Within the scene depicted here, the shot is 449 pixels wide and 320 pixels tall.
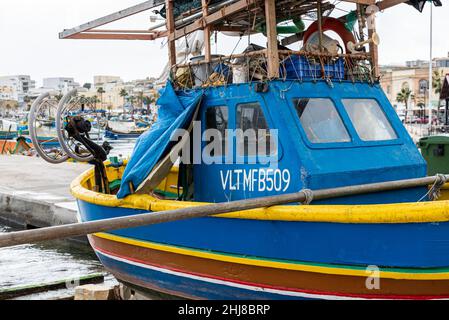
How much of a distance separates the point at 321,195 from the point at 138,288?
2.90 m

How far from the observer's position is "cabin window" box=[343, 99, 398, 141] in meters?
6.64

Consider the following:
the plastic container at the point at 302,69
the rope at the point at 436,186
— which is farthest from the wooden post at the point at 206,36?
the rope at the point at 436,186

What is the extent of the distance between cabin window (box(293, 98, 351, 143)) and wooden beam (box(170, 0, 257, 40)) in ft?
4.30

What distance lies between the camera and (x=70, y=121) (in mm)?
8258

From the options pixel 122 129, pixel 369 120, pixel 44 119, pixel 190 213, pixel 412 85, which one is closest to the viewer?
pixel 190 213

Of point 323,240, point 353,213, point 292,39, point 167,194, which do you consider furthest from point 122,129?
point 353,213

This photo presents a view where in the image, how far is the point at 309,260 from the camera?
527cm

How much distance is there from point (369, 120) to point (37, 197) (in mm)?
9425

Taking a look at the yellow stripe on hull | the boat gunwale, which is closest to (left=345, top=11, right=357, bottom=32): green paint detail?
the boat gunwale

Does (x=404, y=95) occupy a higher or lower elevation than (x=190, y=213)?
higher

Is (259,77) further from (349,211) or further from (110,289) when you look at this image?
(110,289)

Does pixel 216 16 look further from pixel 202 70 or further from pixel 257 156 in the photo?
pixel 257 156

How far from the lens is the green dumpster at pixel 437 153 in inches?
491
